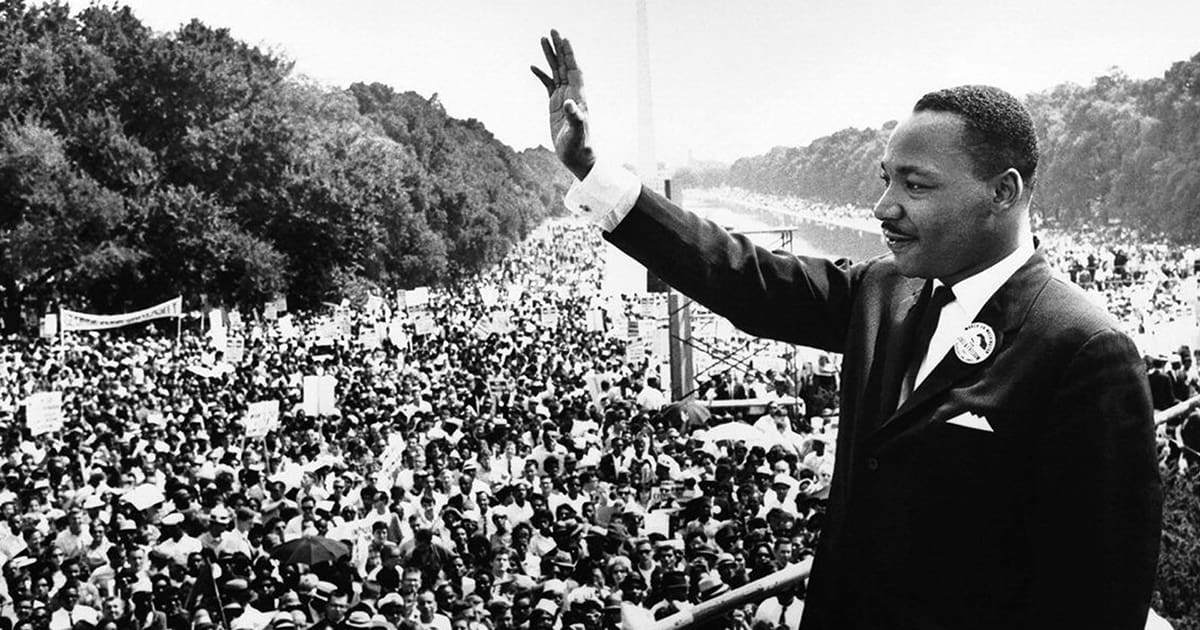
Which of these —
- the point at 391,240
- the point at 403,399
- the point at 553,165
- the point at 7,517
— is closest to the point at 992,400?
the point at 7,517

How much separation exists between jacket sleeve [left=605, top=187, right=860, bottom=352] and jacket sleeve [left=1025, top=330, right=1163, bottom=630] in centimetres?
44

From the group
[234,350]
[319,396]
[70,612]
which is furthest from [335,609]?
[234,350]

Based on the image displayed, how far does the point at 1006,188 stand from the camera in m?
1.49

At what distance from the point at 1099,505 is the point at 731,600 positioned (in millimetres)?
860

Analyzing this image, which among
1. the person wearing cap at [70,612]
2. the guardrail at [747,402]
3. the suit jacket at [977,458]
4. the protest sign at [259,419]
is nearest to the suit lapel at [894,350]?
the suit jacket at [977,458]

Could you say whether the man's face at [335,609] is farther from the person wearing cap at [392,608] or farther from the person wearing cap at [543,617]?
the person wearing cap at [543,617]

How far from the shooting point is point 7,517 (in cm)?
898

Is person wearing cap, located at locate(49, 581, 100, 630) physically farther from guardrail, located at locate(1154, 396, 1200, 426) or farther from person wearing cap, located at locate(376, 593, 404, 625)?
guardrail, located at locate(1154, 396, 1200, 426)

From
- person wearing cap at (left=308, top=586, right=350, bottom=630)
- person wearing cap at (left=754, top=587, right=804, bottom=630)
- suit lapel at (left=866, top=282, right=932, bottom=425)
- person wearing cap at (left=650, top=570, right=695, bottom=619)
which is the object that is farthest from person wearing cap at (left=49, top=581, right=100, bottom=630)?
suit lapel at (left=866, top=282, right=932, bottom=425)

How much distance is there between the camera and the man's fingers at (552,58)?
5.42 ft

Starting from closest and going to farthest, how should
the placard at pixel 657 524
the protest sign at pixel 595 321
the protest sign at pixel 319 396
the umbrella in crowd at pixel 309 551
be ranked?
1. the umbrella in crowd at pixel 309 551
2. the placard at pixel 657 524
3. the protest sign at pixel 319 396
4. the protest sign at pixel 595 321

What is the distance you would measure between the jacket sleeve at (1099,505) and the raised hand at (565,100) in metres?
0.72

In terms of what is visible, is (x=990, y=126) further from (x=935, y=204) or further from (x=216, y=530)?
(x=216, y=530)

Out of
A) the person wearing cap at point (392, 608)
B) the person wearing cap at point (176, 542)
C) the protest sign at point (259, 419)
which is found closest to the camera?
the person wearing cap at point (392, 608)
